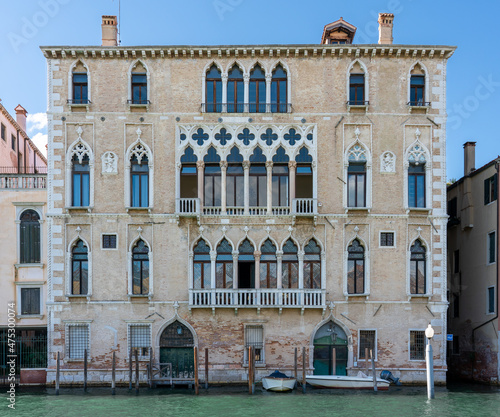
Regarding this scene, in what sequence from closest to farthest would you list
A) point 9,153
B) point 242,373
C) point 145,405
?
point 145,405
point 242,373
point 9,153

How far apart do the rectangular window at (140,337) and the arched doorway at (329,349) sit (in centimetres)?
637

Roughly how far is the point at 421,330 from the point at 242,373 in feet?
22.8

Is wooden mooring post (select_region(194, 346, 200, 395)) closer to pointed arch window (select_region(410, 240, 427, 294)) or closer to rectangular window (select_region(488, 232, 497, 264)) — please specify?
pointed arch window (select_region(410, 240, 427, 294))

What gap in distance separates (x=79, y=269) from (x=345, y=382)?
10863 mm

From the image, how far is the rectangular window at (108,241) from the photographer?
25020 millimetres

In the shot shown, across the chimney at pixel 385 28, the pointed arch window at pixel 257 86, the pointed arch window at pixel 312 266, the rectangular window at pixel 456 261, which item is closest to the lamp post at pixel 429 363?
the pointed arch window at pixel 312 266

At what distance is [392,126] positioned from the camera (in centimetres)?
2530

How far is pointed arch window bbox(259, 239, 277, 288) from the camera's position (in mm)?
25047

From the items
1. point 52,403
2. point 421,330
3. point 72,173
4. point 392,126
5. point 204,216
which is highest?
point 392,126

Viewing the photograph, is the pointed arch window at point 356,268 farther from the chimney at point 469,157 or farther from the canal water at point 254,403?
the chimney at point 469,157

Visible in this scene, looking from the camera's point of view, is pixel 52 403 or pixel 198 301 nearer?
pixel 52 403

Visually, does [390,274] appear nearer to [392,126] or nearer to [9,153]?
[392,126]

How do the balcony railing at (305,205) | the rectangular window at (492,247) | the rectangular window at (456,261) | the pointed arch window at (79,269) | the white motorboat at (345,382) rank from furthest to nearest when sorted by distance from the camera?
1. the rectangular window at (456,261)
2. the rectangular window at (492,247)
3. the pointed arch window at (79,269)
4. the balcony railing at (305,205)
5. the white motorboat at (345,382)

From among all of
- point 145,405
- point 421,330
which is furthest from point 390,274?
point 145,405
